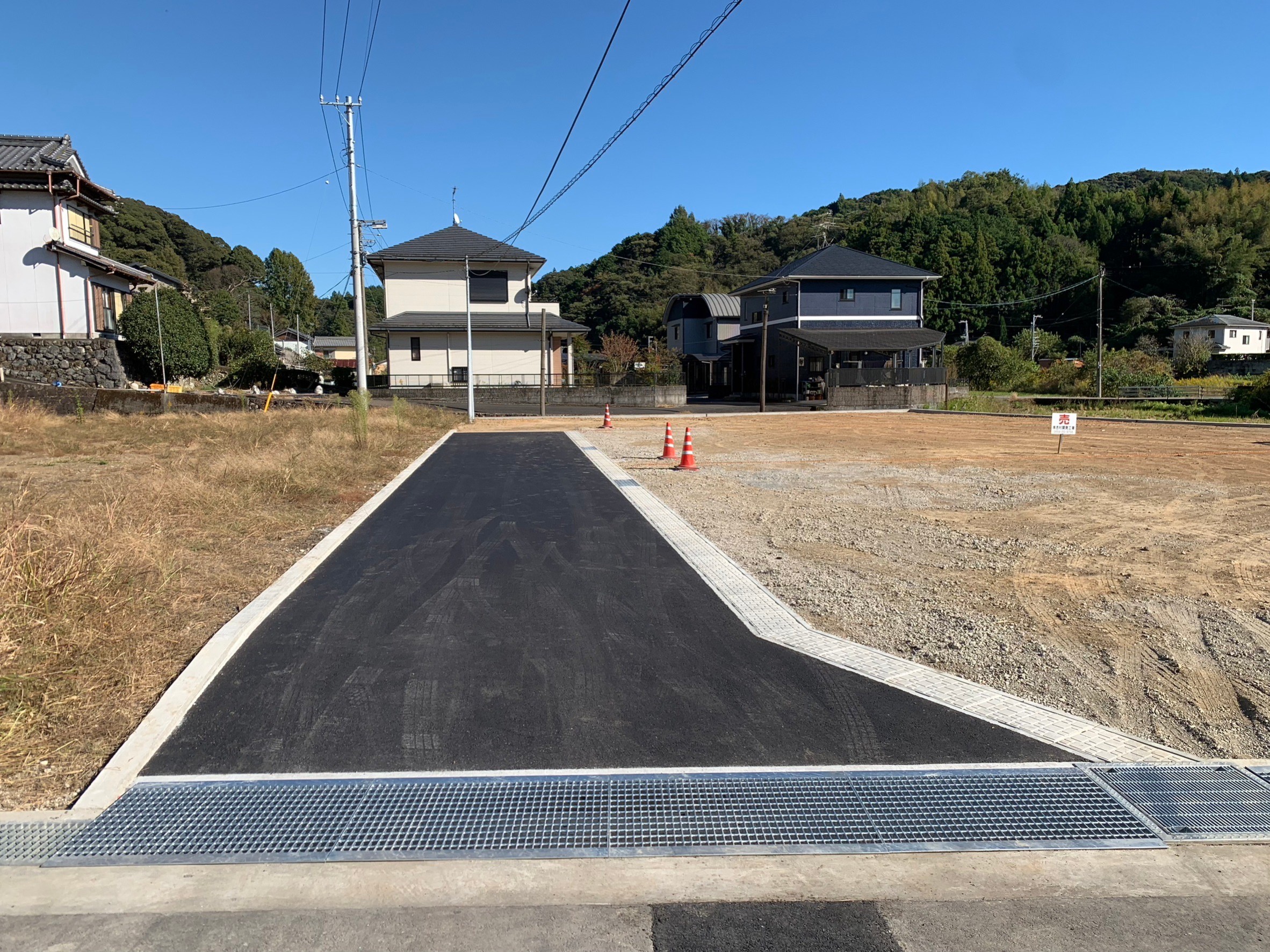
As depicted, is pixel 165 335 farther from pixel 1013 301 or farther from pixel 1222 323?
pixel 1013 301

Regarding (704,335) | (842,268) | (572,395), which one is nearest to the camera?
(572,395)

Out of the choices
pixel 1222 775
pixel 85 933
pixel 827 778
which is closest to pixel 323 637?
pixel 85 933

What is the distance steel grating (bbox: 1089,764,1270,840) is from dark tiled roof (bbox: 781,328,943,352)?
132 ft

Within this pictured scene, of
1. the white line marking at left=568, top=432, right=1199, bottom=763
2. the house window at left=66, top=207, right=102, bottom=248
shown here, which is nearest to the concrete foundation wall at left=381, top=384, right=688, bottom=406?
the house window at left=66, top=207, right=102, bottom=248

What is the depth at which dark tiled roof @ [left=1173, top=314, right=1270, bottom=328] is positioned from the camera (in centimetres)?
6181

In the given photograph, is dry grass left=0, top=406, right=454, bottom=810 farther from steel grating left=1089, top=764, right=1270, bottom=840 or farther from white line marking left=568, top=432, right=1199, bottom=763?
steel grating left=1089, top=764, right=1270, bottom=840

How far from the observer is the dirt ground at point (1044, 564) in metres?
5.00

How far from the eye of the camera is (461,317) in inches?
1811

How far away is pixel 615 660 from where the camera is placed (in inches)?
207

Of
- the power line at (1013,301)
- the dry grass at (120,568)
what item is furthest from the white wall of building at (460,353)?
the power line at (1013,301)

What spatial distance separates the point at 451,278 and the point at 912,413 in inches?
1028

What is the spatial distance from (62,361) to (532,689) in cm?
3733

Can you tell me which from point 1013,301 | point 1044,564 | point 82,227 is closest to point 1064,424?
point 1044,564

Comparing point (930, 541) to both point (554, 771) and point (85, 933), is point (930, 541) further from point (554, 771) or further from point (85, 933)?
point (85, 933)
